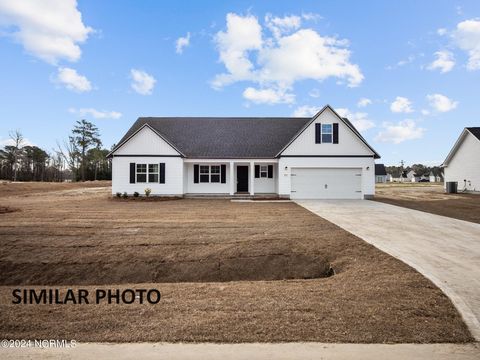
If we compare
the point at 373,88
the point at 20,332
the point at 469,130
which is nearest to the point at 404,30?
the point at 373,88

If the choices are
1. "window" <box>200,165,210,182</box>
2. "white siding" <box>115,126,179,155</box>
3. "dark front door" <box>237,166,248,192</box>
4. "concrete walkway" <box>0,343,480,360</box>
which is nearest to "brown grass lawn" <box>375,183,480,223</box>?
"dark front door" <box>237,166,248,192</box>

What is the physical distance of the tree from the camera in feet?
173

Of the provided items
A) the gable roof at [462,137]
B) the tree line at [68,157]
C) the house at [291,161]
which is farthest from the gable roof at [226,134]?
the tree line at [68,157]

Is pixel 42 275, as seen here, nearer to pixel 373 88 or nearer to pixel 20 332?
pixel 20 332

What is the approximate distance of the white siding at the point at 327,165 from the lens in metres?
19.2

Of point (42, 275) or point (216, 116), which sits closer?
point (42, 275)

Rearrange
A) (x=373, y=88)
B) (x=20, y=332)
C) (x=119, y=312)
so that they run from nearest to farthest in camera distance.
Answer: (x=20, y=332), (x=119, y=312), (x=373, y=88)

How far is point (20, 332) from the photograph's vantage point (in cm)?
327

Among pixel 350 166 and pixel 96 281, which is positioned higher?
pixel 350 166

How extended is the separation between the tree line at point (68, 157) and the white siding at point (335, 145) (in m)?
44.3

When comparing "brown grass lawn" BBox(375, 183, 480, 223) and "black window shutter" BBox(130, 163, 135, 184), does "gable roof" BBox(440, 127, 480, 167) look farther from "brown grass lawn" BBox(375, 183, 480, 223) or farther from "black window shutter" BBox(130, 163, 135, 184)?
"black window shutter" BBox(130, 163, 135, 184)

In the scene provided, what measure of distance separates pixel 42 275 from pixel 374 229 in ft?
29.2

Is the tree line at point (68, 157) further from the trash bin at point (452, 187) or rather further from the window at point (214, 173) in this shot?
the trash bin at point (452, 187)

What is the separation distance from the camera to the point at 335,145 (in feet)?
63.1
